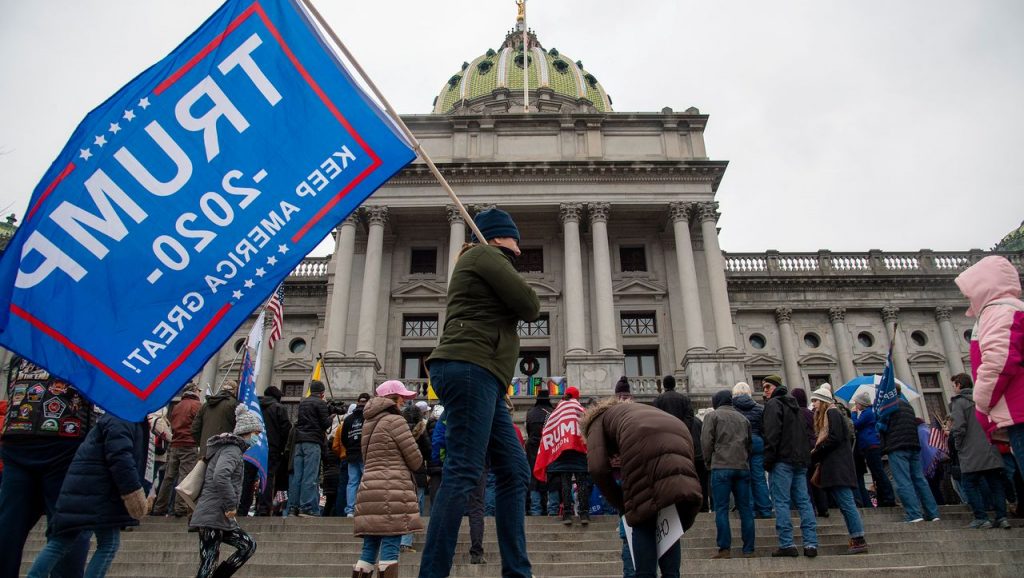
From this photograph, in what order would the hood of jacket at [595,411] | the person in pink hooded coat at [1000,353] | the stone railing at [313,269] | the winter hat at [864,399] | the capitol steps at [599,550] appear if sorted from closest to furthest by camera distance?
the hood of jacket at [595,411]
the person in pink hooded coat at [1000,353]
the capitol steps at [599,550]
the winter hat at [864,399]
the stone railing at [313,269]

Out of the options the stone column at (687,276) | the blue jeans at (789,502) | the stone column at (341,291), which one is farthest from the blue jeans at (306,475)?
the stone column at (687,276)

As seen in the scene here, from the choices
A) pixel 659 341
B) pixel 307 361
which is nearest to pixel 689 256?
pixel 659 341

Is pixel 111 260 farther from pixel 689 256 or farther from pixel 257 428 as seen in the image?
pixel 689 256

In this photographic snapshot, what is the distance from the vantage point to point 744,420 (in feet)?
26.8

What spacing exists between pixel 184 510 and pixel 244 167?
772cm

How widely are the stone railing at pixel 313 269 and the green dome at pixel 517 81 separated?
19.2 m

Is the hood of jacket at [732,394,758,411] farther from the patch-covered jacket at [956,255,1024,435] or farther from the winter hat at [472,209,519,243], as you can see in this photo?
the winter hat at [472,209,519,243]

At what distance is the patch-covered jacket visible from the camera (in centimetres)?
541

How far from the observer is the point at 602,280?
27.9 metres

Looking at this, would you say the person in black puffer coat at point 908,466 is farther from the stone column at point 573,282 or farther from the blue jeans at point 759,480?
the stone column at point 573,282

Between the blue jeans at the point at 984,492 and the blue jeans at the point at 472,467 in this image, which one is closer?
the blue jeans at the point at 472,467

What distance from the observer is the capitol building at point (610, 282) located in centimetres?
2730

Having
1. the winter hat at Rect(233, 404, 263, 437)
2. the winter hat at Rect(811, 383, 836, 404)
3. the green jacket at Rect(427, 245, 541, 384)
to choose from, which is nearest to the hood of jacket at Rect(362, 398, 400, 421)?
the winter hat at Rect(233, 404, 263, 437)

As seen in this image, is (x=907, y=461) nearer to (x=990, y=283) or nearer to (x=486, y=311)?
(x=990, y=283)
